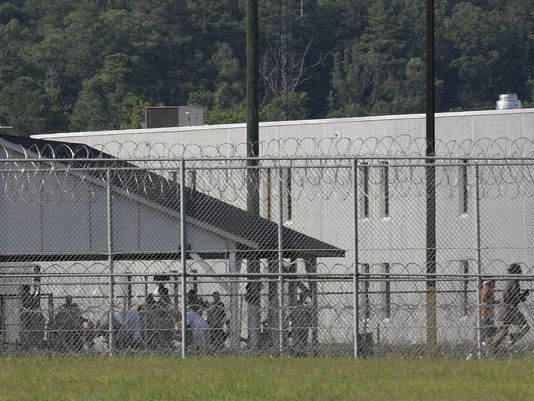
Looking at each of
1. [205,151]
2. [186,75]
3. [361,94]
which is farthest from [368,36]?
[205,151]

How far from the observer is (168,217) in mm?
20328

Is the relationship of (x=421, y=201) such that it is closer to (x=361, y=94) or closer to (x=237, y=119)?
(x=237, y=119)

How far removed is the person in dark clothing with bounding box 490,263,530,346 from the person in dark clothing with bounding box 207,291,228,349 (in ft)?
11.3

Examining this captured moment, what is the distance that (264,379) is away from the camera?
1499 centimetres

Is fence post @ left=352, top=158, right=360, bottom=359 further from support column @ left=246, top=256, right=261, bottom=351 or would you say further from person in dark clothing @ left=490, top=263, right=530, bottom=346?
person in dark clothing @ left=490, top=263, right=530, bottom=346

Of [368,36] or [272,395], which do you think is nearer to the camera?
[272,395]

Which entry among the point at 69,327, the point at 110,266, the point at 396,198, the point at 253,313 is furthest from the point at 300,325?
the point at 396,198

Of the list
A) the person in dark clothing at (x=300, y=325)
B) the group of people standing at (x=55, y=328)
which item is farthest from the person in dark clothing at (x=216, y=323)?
the group of people standing at (x=55, y=328)

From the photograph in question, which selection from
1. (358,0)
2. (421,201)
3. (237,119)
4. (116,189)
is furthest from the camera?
(358,0)

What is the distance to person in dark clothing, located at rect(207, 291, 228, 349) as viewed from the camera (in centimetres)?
1842

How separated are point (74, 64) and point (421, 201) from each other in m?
72.5

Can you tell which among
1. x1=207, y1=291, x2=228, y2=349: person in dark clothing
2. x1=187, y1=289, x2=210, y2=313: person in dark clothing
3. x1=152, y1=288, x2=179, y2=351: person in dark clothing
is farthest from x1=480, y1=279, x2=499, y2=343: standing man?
x1=152, y1=288, x2=179, y2=351: person in dark clothing

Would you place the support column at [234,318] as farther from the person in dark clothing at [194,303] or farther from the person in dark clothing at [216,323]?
the person in dark clothing at [194,303]

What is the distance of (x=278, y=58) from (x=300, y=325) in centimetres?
8499
